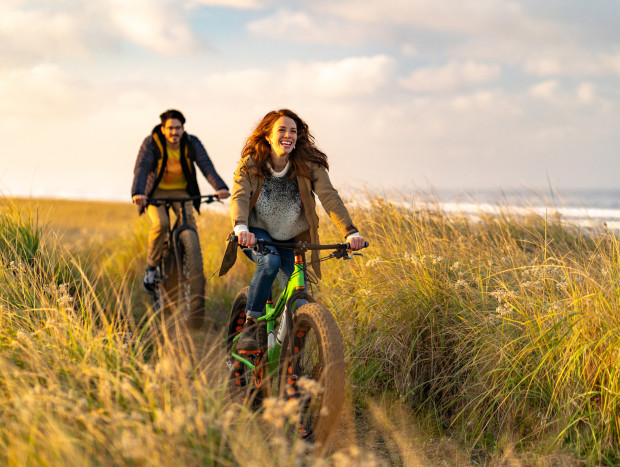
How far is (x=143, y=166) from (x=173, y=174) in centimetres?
47

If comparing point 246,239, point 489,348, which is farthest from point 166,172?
point 489,348

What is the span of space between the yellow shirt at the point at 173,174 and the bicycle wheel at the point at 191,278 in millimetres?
714

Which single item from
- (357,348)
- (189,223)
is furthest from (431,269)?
(189,223)

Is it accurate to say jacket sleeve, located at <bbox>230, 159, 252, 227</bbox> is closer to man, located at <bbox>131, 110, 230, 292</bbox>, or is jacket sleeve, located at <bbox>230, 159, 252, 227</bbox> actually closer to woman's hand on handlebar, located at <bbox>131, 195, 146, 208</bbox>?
woman's hand on handlebar, located at <bbox>131, 195, 146, 208</bbox>

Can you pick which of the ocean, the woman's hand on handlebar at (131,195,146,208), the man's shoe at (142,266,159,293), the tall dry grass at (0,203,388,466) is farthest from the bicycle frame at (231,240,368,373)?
the ocean

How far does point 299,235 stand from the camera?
4.96m

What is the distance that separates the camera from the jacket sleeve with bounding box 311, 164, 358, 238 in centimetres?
467

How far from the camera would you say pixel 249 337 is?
15.7 ft

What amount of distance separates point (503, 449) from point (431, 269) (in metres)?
1.54

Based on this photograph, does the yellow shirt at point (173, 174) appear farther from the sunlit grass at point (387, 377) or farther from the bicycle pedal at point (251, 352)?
the bicycle pedal at point (251, 352)

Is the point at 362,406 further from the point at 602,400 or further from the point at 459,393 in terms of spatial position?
the point at 602,400

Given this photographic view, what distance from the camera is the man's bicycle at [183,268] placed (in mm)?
7863

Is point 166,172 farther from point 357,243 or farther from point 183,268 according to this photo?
point 357,243

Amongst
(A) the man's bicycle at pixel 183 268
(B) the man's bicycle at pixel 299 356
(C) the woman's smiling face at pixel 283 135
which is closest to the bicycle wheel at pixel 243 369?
(B) the man's bicycle at pixel 299 356
